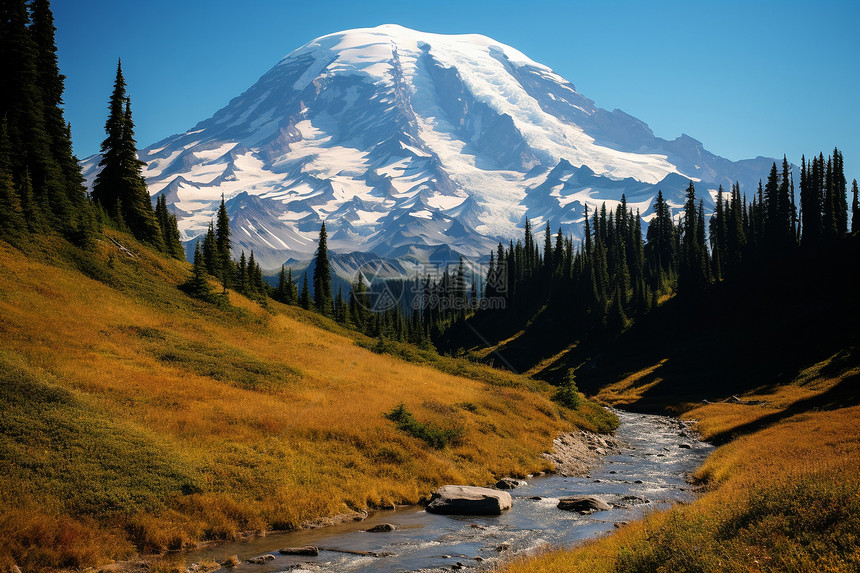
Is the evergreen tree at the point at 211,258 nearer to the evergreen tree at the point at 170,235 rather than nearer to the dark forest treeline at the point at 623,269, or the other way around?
the evergreen tree at the point at 170,235

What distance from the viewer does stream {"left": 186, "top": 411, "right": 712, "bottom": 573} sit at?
17812mm

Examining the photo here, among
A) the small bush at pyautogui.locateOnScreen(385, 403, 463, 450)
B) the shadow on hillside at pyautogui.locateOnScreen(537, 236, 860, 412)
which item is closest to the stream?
the small bush at pyautogui.locateOnScreen(385, 403, 463, 450)

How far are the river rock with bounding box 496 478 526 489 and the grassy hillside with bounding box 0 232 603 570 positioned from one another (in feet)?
2.75

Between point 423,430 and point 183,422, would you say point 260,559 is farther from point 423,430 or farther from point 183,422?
point 423,430

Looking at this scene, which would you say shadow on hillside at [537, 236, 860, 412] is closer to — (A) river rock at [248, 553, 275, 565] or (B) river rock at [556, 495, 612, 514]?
(B) river rock at [556, 495, 612, 514]

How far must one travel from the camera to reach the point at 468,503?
24.4 metres

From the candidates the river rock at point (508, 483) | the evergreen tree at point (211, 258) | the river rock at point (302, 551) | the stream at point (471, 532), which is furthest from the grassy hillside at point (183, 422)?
the evergreen tree at point (211, 258)

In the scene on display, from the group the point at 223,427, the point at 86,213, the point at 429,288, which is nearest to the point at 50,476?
the point at 223,427

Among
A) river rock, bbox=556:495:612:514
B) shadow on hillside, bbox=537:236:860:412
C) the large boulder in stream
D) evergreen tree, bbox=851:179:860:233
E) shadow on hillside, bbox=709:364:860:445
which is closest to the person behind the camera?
the large boulder in stream

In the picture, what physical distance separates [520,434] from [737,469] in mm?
14177

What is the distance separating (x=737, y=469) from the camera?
27.9 m

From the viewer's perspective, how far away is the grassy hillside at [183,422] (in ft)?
61.2

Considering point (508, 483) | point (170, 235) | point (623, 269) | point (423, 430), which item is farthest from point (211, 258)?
point (623, 269)

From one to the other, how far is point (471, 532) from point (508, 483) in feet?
26.4
